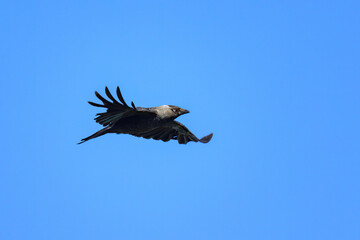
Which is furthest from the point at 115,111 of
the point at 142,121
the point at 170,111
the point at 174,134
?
the point at 174,134

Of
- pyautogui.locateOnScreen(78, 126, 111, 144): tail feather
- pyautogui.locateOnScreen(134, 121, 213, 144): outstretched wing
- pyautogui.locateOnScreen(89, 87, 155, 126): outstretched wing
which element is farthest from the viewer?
pyautogui.locateOnScreen(134, 121, 213, 144): outstretched wing

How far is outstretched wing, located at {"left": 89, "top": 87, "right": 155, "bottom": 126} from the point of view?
13477 mm

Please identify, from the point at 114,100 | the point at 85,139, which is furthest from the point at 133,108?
the point at 85,139

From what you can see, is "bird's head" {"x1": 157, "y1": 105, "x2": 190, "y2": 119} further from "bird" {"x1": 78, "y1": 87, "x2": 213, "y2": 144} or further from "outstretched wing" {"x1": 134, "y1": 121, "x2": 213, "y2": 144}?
"outstretched wing" {"x1": 134, "y1": 121, "x2": 213, "y2": 144}

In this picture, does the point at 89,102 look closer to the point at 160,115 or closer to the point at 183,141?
the point at 160,115

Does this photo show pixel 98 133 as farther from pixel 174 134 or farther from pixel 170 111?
pixel 174 134

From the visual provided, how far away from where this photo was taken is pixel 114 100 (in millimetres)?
13602

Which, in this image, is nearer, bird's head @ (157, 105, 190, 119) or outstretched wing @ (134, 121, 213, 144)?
bird's head @ (157, 105, 190, 119)

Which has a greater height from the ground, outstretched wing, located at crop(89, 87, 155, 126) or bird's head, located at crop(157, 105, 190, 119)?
bird's head, located at crop(157, 105, 190, 119)

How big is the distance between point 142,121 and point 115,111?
102 centimetres

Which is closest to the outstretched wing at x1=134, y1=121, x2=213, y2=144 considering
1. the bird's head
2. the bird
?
the bird

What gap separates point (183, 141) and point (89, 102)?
14.5 ft

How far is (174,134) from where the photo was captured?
56.0 feet

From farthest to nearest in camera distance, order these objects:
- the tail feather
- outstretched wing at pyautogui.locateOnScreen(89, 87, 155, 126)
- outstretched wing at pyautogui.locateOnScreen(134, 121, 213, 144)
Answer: outstretched wing at pyautogui.locateOnScreen(134, 121, 213, 144) < the tail feather < outstretched wing at pyautogui.locateOnScreen(89, 87, 155, 126)
